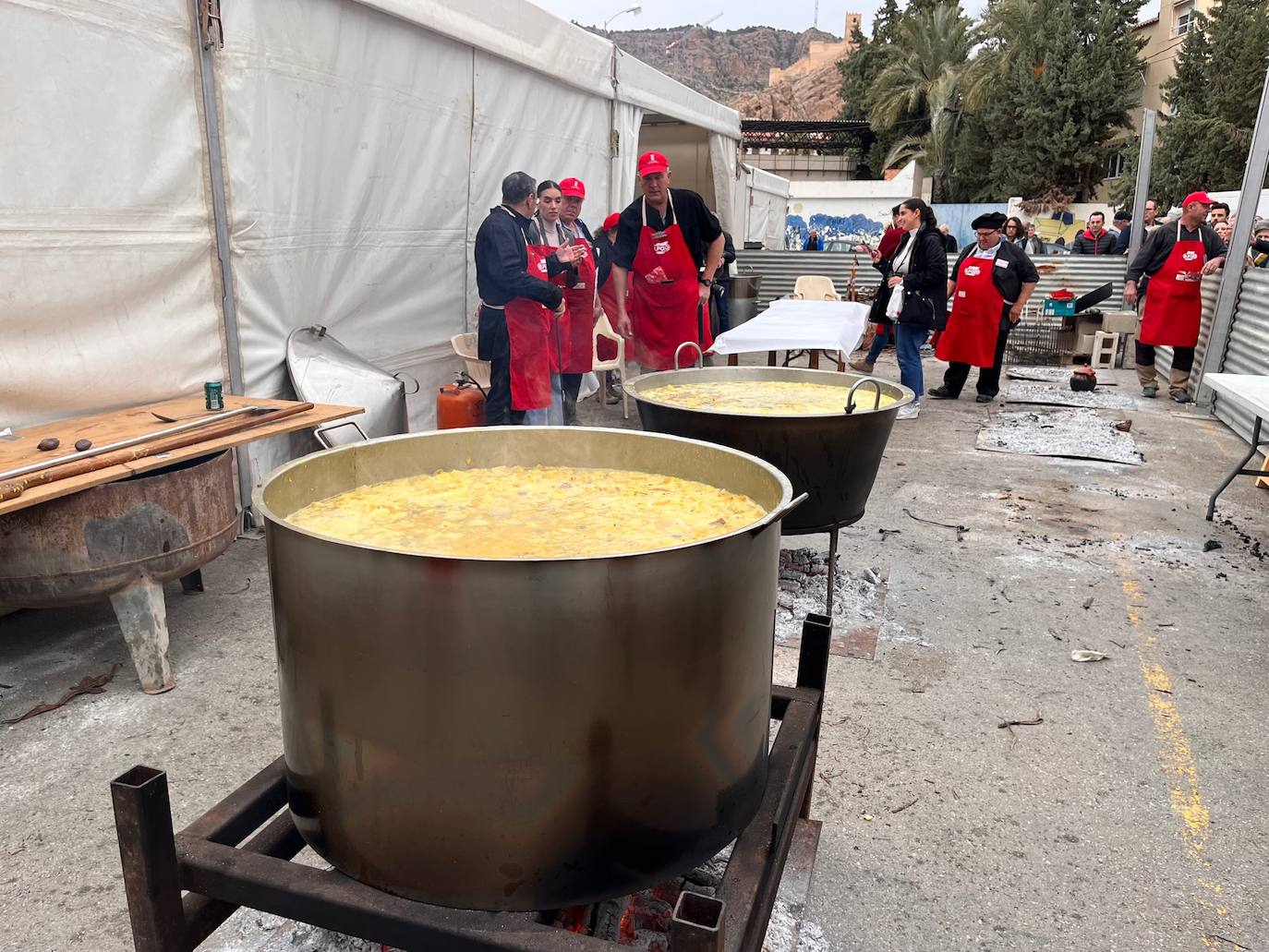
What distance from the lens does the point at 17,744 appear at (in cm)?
300

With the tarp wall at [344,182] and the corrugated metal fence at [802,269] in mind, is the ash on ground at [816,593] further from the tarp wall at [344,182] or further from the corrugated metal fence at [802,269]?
the corrugated metal fence at [802,269]

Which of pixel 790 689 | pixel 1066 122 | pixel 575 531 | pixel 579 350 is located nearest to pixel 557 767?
pixel 575 531

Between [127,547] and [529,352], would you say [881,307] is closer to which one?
[529,352]

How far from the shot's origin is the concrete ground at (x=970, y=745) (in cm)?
234

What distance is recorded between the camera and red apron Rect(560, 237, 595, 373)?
6793 millimetres

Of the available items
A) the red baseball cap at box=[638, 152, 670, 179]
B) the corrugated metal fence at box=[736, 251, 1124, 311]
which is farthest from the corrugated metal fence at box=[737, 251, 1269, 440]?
the red baseball cap at box=[638, 152, 670, 179]

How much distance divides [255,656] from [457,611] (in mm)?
2666

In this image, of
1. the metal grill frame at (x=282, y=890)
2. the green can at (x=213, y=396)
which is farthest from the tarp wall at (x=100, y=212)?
the metal grill frame at (x=282, y=890)

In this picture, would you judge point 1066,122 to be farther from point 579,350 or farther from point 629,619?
point 629,619

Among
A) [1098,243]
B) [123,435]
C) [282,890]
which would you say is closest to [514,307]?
[123,435]

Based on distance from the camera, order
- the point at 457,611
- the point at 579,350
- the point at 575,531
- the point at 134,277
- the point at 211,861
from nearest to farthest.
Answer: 1. the point at 457,611
2. the point at 211,861
3. the point at 575,531
4. the point at 134,277
5. the point at 579,350

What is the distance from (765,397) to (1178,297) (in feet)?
23.2

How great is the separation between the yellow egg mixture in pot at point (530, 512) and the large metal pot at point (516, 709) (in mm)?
199

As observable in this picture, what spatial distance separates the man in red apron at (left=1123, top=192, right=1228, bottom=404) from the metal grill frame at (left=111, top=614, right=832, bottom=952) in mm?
9138
